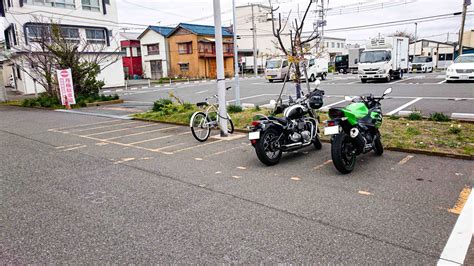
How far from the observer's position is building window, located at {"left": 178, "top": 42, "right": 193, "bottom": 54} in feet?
138

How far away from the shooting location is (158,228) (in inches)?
140

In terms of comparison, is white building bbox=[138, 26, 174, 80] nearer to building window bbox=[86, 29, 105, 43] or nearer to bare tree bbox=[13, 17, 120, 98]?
building window bbox=[86, 29, 105, 43]

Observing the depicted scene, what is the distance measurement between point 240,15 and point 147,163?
54.5 meters

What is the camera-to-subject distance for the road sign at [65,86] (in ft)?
50.8

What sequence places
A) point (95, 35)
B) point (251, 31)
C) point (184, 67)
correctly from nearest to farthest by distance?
1. point (95, 35)
2. point (184, 67)
3. point (251, 31)

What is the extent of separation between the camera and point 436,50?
53250 millimetres

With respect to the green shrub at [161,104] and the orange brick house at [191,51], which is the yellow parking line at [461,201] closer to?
the green shrub at [161,104]

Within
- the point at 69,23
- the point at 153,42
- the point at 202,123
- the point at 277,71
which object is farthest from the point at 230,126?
the point at 153,42

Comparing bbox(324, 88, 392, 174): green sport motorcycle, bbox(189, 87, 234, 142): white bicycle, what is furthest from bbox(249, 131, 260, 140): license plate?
bbox(189, 87, 234, 142): white bicycle

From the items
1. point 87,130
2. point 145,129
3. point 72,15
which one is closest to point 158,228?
point 145,129

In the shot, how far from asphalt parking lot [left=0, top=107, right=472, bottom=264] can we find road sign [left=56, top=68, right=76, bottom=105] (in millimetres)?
9648

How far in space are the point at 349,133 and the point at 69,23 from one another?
29201 mm

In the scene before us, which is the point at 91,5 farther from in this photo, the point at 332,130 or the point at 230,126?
the point at 332,130

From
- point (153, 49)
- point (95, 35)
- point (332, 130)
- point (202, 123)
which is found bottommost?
point (202, 123)
